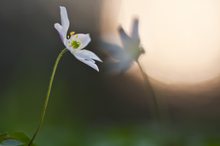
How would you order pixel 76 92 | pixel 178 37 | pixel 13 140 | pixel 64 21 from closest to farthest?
pixel 13 140, pixel 64 21, pixel 178 37, pixel 76 92

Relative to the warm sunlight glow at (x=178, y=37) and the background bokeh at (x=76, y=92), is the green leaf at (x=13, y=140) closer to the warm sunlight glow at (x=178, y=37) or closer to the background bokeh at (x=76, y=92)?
the background bokeh at (x=76, y=92)

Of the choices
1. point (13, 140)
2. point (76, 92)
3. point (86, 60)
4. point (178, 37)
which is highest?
point (178, 37)

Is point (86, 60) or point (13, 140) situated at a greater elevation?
point (86, 60)

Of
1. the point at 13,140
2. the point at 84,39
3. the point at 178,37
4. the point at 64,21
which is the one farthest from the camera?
the point at 178,37

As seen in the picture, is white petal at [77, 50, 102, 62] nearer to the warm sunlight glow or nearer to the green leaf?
the green leaf

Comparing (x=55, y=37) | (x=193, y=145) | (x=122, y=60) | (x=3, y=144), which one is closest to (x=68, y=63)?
(x=55, y=37)

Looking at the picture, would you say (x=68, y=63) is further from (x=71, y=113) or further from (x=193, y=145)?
(x=193, y=145)

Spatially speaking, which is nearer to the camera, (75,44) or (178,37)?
(75,44)

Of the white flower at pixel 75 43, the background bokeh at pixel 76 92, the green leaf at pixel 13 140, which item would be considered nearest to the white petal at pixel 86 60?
the white flower at pixel 75 43

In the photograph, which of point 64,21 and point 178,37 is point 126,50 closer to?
point 64,21

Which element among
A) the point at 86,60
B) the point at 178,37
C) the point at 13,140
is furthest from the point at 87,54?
the point at 178,37
